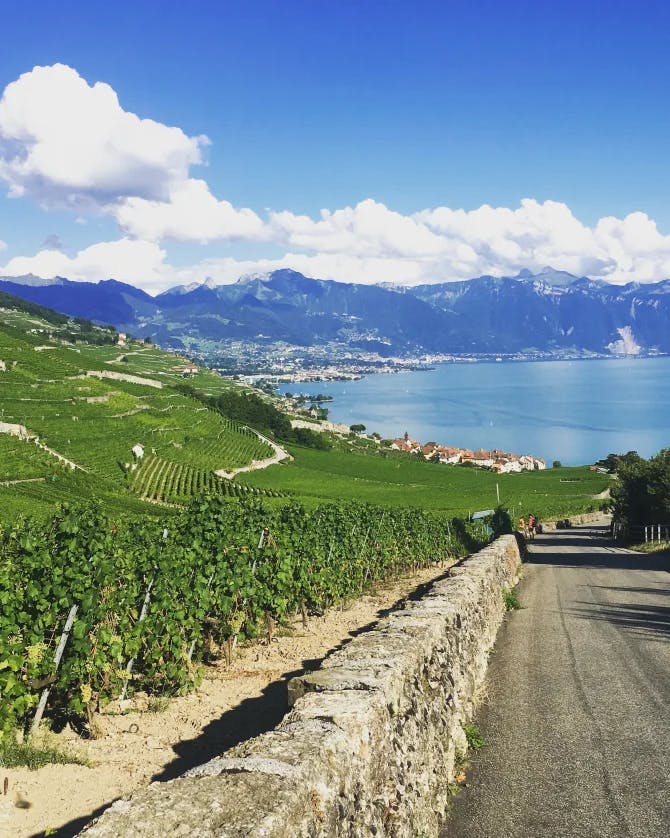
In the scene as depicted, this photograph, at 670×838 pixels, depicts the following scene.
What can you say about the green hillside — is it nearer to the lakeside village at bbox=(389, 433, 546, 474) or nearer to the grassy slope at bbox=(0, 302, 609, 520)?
the grassy slope at bbox=(0, 302, 609, 520)

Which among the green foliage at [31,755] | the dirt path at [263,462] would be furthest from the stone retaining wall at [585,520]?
the green foliage at [31,755]

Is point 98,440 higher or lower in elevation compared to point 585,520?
higher

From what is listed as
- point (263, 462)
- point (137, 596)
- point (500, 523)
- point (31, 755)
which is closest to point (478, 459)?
point (263, 462)

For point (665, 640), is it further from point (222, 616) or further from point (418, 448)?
point (418, 448)

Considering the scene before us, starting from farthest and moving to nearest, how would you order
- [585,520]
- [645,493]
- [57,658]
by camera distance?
[585,520] → [645,493] → [57,658]

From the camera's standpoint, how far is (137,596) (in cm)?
916

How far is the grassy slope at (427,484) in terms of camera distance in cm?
7512

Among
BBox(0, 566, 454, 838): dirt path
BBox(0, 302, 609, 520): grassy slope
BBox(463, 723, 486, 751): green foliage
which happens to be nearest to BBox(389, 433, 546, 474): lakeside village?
BBox(0, 302, 609, 520): grassy slope

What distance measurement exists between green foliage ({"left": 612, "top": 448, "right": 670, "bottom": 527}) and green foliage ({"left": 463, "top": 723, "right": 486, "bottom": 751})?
36.7 metres

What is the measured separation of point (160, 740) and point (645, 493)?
145 feet

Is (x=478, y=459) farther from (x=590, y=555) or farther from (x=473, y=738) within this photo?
(x=473, y=738)

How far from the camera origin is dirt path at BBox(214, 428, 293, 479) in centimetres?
7838

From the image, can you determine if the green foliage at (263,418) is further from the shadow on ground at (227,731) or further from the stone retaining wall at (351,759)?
the stone retaining wall at (351,759)

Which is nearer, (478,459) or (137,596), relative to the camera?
(137,596)
